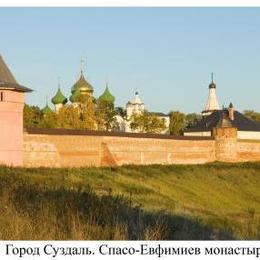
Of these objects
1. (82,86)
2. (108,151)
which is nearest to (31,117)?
(82,86)

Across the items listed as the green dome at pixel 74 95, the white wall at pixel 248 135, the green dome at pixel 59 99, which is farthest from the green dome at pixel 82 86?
the white wall at pixel 248 135

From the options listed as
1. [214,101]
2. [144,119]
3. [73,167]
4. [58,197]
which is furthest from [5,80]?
[214,101]

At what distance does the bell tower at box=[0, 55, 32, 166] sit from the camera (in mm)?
21375

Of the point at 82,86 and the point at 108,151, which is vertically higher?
the point at 82,86

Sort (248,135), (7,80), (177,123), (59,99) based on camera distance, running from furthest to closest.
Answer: (177,123) < (59,99) < (248,135) < (7,80)

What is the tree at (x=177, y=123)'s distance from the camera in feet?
177

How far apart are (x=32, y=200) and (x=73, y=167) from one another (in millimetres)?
18633

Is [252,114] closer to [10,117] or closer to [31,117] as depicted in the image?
[31,117]

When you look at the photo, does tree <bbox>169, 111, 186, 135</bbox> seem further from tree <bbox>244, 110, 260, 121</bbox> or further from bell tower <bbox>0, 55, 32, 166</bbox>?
bell tower <bbox>0, 55, 32, 166</bbox>

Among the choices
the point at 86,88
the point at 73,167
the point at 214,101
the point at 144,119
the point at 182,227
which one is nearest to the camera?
the point at 182,227

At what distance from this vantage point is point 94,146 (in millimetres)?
26266

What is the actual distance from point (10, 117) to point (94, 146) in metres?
5.37
